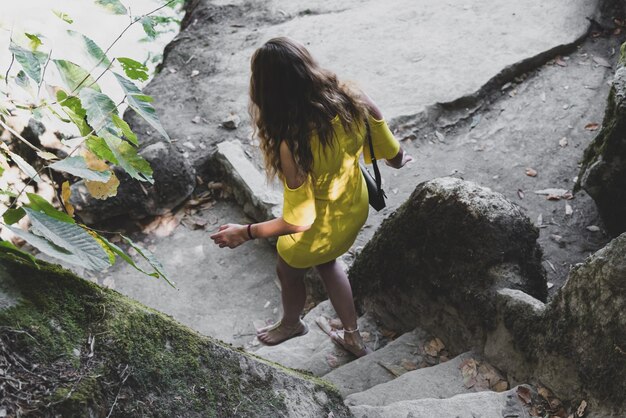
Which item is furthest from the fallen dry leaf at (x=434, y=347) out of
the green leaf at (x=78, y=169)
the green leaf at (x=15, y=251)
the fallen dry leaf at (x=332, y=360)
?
the green leaf at (x=15, y=251)

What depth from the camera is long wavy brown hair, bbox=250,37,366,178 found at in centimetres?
272

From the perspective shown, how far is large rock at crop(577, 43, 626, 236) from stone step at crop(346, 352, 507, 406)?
1.85 m

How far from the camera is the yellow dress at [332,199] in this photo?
3002mm

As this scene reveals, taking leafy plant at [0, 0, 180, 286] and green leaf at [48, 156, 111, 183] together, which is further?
green leaf at [48, 156, 111, 183]

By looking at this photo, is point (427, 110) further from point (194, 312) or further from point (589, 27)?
point (194, 312)

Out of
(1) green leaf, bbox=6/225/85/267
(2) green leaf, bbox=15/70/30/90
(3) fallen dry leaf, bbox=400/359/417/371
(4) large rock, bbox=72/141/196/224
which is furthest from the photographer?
(4) large rock, bbox=72/141/196/224

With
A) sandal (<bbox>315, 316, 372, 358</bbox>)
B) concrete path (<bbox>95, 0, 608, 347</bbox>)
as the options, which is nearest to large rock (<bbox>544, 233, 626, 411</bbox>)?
sandal (<bbox>315, 316, 372, 358</bbox>)

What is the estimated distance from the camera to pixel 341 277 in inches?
148

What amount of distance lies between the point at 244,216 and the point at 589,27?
442cm

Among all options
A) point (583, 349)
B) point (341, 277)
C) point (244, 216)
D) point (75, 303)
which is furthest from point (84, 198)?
point (583, 349)

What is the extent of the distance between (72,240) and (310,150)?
1352 mm

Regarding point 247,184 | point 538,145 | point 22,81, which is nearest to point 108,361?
point 22,81

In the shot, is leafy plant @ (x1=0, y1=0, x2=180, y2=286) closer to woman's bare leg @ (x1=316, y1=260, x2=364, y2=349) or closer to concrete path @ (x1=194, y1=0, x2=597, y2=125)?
woman's bare leg @ (x1=316, y1=260, x2=364, y2=349)

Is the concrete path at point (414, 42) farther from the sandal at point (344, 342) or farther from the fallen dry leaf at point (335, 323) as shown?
the sandal at point (344, 342)
